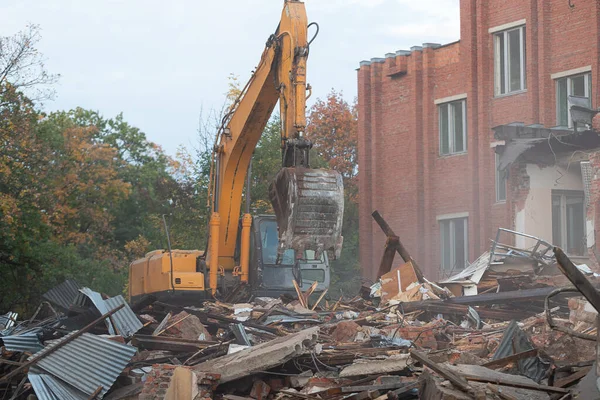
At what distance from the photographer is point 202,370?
372 inches

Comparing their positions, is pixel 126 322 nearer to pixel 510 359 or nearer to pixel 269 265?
pixel 269 265

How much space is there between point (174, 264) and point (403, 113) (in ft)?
49.4

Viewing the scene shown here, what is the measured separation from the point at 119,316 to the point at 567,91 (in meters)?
16.1

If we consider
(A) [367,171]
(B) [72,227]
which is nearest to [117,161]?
(B) [72,227]

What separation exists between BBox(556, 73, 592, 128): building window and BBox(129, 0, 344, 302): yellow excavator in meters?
10.7

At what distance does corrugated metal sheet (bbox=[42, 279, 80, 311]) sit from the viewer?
16.4 metres

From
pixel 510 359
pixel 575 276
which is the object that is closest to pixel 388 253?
pixel 510 359

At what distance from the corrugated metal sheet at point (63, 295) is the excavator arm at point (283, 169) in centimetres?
315

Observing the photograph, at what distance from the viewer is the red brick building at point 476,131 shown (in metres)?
21.2

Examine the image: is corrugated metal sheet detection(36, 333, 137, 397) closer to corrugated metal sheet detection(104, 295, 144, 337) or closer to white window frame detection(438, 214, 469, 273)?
corrugated metal sheet detection(104, 295, 144, 337)

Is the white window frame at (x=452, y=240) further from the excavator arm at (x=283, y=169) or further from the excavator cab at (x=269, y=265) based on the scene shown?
the excavator arm at (x=283, y=169)

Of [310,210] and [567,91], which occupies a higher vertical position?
[567,91]

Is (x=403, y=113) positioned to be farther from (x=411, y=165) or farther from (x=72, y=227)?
(x=72, y=227)

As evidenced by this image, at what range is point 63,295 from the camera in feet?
54.6
